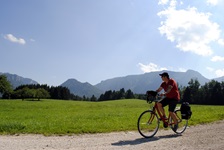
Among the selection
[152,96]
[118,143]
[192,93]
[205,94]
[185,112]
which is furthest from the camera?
[192,93]

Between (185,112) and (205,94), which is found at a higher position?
(205,94)

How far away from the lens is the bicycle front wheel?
1145 cm

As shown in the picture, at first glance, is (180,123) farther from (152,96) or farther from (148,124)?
(152,96)

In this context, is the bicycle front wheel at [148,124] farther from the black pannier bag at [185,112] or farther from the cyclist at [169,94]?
the black pannier bag at [185,112]

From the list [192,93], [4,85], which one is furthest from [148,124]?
[192,93]

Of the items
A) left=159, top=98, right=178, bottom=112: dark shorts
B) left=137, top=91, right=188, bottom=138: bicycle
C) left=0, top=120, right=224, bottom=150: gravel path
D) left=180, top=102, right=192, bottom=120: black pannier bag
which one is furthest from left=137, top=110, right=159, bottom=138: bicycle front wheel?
left=180, top=102, right=192, bottom=120: black pannier bag

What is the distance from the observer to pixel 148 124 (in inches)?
454

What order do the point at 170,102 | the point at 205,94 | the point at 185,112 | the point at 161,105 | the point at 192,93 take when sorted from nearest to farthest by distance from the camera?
the point at 161,105 < the point at 170,102 < the point at 185,112 < the point at 205,94 < the point at 192,93

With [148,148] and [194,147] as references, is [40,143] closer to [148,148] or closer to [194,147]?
[148,148]

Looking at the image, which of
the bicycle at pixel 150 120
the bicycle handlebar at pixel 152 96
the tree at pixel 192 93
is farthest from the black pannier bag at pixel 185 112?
the tree at pixel 192 93

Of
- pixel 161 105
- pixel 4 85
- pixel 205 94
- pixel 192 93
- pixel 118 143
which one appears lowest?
pixel 118 143

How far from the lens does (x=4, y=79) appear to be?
11069 cm

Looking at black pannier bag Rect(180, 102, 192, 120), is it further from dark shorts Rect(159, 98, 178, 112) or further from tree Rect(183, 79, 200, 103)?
tree Rect(183, 79, 200, 103)

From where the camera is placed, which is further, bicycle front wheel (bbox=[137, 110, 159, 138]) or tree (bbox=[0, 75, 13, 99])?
tree (bbox=[0, 75, 13, 99])
